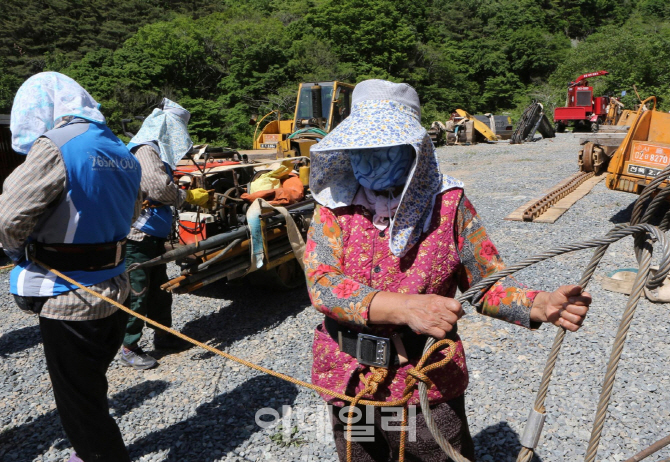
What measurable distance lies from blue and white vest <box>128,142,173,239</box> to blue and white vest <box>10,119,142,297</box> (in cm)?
137

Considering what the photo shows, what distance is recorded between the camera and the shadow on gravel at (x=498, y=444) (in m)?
2.53

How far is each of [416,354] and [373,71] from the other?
3289 cm

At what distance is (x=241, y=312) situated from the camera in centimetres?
480

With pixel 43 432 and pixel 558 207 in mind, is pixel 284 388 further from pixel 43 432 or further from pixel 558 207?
pixel 558 207

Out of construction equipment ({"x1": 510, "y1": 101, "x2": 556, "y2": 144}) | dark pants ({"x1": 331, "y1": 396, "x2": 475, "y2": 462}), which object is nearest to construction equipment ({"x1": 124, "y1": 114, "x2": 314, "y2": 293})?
dark pants ({"x1": 331, "y1": 396, "x2": 475, "y2": 462})

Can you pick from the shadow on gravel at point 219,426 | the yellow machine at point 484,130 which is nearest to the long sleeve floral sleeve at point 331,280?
the shadow on gravel at point 219,426

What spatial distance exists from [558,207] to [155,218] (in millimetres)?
6916

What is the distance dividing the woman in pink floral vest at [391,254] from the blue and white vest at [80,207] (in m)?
1.07

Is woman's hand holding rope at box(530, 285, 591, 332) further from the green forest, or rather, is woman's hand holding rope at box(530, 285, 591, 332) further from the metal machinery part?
the green forest

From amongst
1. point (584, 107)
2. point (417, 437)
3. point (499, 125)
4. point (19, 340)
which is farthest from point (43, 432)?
point (584, 107)

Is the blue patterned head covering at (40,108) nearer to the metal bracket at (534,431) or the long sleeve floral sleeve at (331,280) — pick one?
the long sleeve floral sleeve at (331,280)

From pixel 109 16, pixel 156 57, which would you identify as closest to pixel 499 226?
pixel 156 57

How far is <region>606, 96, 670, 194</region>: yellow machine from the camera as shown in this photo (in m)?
6.34

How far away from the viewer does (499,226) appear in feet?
24.1
